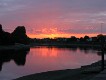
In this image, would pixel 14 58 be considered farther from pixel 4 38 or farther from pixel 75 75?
pixel 4 38

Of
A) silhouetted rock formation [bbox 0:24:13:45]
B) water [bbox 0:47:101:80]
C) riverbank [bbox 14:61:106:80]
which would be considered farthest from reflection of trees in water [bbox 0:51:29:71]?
silhouetted rock formation [bbox 0:24:13:45]

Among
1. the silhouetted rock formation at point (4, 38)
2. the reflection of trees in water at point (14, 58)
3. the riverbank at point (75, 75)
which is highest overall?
the silhouetted rock formation at point (4, 38)

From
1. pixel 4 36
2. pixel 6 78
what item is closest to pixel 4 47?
pixel 4 36

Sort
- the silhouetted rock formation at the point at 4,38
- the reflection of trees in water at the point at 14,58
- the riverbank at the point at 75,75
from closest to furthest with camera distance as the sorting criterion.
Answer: the riverbank at the point at 75,75, the reflection of trees in water at the point at 14,58, the silhouetted rock formation at the point at 4,38

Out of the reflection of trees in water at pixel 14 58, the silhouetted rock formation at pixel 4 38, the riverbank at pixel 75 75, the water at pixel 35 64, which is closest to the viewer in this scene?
the riverbank at pixel 75 75

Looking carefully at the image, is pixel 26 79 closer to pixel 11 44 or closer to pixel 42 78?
pixel 42 78

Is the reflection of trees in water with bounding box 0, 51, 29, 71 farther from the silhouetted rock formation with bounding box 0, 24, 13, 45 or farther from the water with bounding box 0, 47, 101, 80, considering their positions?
the silhouetted rock formation with bounding box 0, 24, 13, 45

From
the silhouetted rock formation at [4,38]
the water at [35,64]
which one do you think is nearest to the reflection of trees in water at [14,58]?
the water at [35,64]

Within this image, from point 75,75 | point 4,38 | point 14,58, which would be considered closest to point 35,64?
point 14,58

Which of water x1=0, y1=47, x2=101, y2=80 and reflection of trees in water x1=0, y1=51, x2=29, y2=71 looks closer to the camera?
water x1=0, y1=47, x2=101, y2=80

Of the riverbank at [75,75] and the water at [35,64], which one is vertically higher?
the riverbank at [75,75]

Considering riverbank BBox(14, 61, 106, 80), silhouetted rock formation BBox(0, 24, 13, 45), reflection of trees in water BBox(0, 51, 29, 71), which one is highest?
silhouetted rock formation BBox(0, 24, 13, 45)

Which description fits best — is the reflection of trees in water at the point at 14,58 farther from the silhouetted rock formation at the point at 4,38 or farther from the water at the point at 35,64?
the silhouetted rock formation at the point at 4,38

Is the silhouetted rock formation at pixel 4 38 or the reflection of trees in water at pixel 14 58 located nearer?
the reflection of trees in water at pixel 14 58
